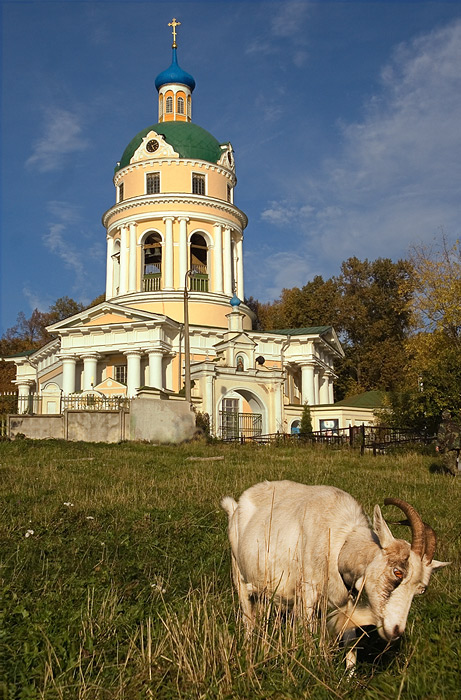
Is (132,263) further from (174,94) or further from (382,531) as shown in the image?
(382,531)

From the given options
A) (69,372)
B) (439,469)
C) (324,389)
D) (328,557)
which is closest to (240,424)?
(69,372)

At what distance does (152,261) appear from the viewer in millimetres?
48188

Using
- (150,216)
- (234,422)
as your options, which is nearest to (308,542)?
(234,422)

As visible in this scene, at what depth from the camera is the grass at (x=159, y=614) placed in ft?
13.0

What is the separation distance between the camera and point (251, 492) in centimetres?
515

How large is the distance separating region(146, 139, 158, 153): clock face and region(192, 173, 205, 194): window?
3.23m

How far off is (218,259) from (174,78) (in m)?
15.6

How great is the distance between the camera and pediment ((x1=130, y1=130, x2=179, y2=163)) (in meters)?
46.4

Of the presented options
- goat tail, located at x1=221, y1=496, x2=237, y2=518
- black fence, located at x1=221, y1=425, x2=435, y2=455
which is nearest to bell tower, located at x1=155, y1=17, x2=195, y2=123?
black fence, located at x1=221, y1=425, x2=435, y2=455

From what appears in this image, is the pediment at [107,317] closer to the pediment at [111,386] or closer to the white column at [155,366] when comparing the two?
the white column at [155,366]

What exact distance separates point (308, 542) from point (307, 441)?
23.4 meters

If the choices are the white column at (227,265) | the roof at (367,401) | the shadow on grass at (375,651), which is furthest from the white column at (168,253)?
the shadow on grass at (375,651)

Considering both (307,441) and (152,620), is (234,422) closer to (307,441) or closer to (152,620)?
(307,441)

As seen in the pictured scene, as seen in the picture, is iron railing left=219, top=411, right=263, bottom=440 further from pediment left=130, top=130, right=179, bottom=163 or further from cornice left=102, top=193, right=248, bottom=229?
pediment left=130, top=130, right=179, bottom=163
